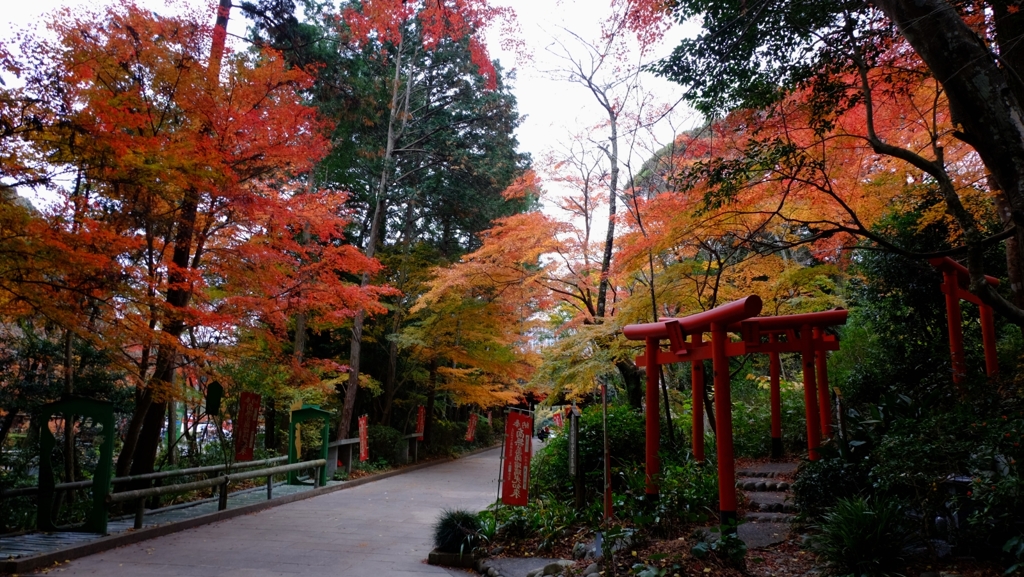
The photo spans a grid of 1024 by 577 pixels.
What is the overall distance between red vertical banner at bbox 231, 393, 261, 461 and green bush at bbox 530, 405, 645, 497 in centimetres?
539

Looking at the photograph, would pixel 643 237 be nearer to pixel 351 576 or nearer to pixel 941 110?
pixel 941 110

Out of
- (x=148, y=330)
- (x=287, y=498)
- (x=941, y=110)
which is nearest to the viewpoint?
(x=148, y=330)

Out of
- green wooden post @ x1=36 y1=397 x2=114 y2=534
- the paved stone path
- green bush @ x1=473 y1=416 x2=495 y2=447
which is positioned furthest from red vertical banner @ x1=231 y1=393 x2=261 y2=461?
green bush @ x1=473 y1=416 x2=495 y2=447

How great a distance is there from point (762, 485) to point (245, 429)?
8.93 metres

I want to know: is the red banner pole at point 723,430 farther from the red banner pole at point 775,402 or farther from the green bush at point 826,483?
the red banner pole at point 775,402

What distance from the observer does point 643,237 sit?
1044 cm

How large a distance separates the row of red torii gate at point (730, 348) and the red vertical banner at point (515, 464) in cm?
166

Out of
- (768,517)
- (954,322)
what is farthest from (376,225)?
(954,322)

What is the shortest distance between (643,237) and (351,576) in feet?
22.8

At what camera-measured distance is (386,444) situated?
18.9 metres

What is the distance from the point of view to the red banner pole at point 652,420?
7.05 meters

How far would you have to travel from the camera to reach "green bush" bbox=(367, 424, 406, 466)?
60.6 ft

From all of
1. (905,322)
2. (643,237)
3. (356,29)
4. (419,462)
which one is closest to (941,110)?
(905,322)

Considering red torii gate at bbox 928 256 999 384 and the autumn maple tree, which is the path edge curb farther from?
red torii gate at bbox 928 256 999 384
